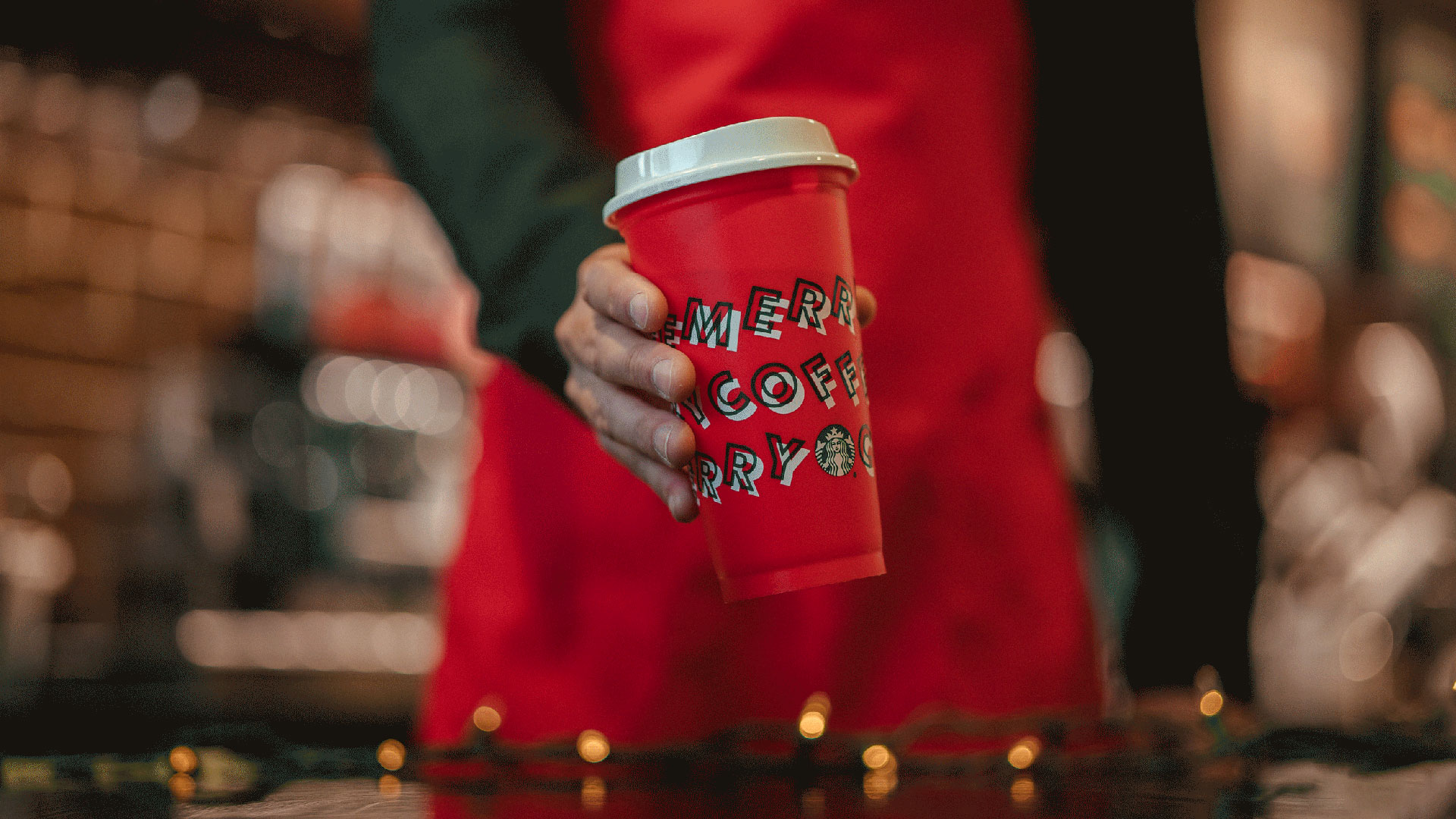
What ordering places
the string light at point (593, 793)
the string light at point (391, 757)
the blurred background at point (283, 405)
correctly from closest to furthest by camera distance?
the string light at point (593, 793)
the string light at point (391, 757)
the blurred background at point (283, 405)

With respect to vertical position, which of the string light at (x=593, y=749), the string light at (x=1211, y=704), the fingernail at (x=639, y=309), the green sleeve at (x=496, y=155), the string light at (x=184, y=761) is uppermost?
the green sleeve at (x=496, y=155)

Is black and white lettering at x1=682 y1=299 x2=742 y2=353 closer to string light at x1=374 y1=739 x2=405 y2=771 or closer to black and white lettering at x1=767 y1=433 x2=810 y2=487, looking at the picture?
black and white lettering at x1=767 y1=433 x2=810 y2=487

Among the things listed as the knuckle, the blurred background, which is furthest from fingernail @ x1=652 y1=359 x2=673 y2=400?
the blurred background

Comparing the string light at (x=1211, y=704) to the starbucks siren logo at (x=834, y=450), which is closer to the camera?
the starbucks siren logo at (x=834, y=450)

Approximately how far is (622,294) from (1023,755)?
1.17ft

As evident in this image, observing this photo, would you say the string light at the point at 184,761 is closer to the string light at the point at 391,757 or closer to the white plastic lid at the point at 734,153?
the string light at the point at 391,757

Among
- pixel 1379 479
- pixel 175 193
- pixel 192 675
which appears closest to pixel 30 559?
pixel 192 675

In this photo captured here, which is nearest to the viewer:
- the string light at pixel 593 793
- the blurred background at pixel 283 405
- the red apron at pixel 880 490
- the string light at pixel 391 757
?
the string light at pixel 593 793

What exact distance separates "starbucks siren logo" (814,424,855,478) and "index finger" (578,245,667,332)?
0.10 m

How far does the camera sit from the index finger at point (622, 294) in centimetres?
55

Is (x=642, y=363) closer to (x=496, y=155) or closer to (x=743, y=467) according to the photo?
(x=743, y=467)

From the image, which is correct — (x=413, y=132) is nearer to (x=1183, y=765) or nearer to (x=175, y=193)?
(x=1183, y=765)

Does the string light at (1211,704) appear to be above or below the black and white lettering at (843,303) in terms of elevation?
below

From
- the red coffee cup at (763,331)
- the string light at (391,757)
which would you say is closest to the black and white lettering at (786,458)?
the red coffee cup at (763,331)
